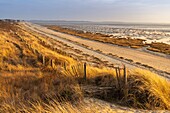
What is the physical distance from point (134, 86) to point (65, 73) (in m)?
3.40

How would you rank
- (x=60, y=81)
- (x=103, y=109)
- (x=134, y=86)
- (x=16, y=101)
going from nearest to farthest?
(x=103, y=109)
(x=16, y=101)
(x=134, y=86)
(x=60, y=81)

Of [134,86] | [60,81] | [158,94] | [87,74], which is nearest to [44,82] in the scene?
[60,81]

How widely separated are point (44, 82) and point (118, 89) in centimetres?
298

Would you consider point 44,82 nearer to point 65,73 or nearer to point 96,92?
point 65,73

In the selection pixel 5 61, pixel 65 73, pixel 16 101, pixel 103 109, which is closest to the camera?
pixel 103 109

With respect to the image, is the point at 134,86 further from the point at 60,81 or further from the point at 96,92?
the point at 60,81

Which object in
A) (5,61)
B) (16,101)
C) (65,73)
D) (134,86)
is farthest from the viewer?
(5,61)

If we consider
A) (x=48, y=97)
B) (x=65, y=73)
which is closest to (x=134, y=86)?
(x=48, y=97)

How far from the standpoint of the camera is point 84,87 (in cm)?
931

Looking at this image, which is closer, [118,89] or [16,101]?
[16,101]

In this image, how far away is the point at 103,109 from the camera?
7.42 m

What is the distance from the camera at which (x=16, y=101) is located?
314 inches

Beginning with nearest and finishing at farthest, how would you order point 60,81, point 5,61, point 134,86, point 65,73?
point 134,86
point 60,81
point 65,73
point 5,61

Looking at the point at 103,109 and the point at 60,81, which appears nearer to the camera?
the point at 103,109
